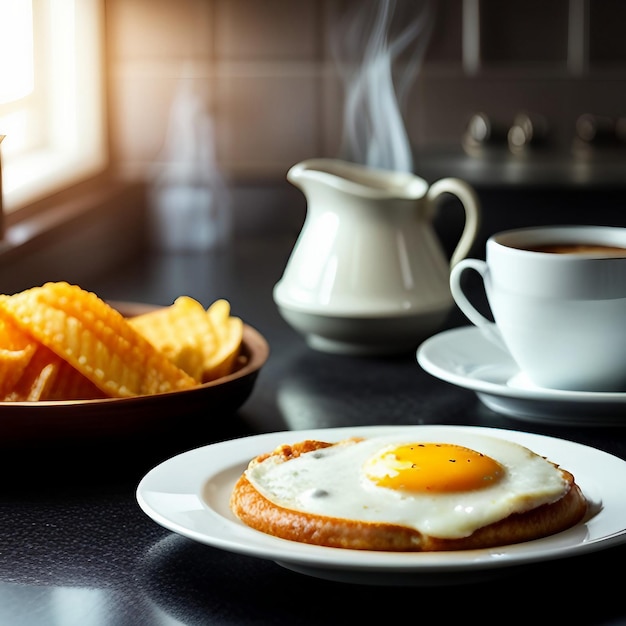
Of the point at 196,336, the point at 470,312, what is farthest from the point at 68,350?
the point at 470,312

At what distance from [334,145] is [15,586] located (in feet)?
8.60

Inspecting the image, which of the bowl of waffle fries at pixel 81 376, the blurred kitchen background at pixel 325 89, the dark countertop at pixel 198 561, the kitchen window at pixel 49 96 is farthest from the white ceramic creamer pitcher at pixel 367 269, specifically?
the blurred kitchen background at pixel 325 89

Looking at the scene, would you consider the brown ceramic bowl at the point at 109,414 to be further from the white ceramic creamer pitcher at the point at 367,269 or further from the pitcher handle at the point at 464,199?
the pitcher handle at the point at 464,199

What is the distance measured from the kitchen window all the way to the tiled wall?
7.5 inches

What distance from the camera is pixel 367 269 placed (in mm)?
1240

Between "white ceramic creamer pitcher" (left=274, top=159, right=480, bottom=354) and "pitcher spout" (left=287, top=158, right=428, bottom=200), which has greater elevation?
"pitcher spout" (left=287, top=158, right=428, bottom=200)

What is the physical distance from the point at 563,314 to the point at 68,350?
0.43m

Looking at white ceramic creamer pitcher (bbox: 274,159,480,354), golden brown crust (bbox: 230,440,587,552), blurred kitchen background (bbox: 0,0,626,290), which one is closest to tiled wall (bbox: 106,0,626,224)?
blurred kitchen background (bbox: 0,0,626,290)

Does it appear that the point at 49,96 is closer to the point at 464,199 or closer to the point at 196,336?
the point at 464,199

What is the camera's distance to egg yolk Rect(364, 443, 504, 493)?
2.05 feet

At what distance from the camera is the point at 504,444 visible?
0.71 m

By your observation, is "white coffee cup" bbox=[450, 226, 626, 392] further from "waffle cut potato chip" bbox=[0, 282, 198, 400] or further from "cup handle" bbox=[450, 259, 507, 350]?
"waffle cut potato chip" bbox=[0, 282, 198, 400]

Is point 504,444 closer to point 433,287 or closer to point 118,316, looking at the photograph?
point 118,316

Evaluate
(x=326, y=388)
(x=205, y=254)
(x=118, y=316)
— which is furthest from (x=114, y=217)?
(x=118, y=316)
